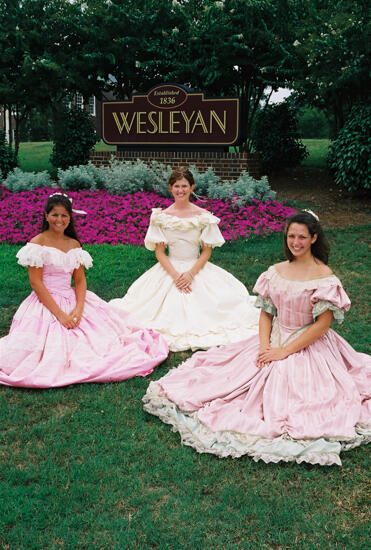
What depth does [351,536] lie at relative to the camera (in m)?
2.65

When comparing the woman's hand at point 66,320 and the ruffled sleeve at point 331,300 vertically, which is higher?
the ruffled sleeve at point 331,300

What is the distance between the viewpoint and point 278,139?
13.6m

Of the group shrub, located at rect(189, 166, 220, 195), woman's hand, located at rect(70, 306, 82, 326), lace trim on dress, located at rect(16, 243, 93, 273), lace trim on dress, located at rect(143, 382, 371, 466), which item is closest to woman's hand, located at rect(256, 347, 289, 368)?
lace trim on dress, located at rect(143, 382, 371, 466)

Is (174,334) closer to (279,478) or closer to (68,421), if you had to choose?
(68,421)

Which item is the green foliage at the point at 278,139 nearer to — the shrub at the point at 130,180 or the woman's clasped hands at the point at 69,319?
the shrub at the point at 130,180

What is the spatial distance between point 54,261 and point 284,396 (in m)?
2.23

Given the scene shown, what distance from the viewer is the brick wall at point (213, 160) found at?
11.6 metres

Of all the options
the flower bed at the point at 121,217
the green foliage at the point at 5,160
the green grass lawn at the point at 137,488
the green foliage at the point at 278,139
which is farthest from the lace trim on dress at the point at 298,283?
the green foliage at the point at 5,160

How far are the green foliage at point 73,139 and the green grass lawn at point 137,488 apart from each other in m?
11.9

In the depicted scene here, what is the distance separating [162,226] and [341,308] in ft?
8.98

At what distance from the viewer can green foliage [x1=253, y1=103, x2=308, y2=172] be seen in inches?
539

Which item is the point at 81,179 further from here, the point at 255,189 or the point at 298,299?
the point at 298,299

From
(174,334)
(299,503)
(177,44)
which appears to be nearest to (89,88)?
(177,44)

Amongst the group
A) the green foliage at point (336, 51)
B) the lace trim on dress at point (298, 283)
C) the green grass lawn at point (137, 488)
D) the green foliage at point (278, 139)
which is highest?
the green foliage at point (336, 51)
